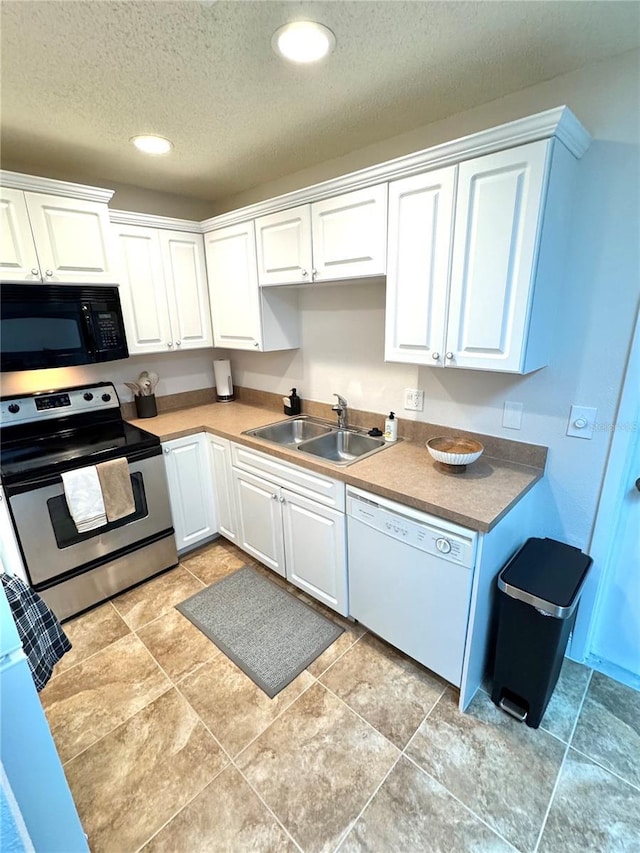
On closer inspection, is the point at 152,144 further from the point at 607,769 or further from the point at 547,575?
the point at 607,769

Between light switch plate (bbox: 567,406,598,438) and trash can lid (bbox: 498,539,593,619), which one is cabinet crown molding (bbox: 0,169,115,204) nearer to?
light switch plate (bbox: 567,406,598,438)

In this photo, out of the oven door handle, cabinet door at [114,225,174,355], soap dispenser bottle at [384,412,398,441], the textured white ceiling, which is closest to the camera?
the textured white ceiling

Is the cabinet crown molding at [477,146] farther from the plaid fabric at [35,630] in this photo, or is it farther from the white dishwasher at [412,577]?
the plaid fabric at [35,630]

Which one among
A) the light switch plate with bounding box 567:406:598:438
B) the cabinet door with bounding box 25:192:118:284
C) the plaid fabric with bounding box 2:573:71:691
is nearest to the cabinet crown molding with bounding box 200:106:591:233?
the light switch plate with bounding box 567:406:598:438

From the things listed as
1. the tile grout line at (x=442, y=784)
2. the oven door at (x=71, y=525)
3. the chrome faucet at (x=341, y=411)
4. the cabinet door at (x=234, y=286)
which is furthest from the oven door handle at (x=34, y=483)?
the tile grout line at (x=442, y=784)

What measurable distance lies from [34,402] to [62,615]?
1.24 metres

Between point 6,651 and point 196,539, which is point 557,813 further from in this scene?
point 196,539

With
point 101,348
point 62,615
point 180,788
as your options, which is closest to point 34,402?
point 101,348

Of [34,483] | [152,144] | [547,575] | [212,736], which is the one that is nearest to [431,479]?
[547,575]

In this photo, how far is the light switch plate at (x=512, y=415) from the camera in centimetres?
181

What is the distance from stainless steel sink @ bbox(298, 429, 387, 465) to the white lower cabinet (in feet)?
1.02

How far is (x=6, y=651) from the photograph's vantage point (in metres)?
0.88

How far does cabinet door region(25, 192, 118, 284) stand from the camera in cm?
199

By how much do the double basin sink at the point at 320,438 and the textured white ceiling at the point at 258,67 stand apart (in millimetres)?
1590
